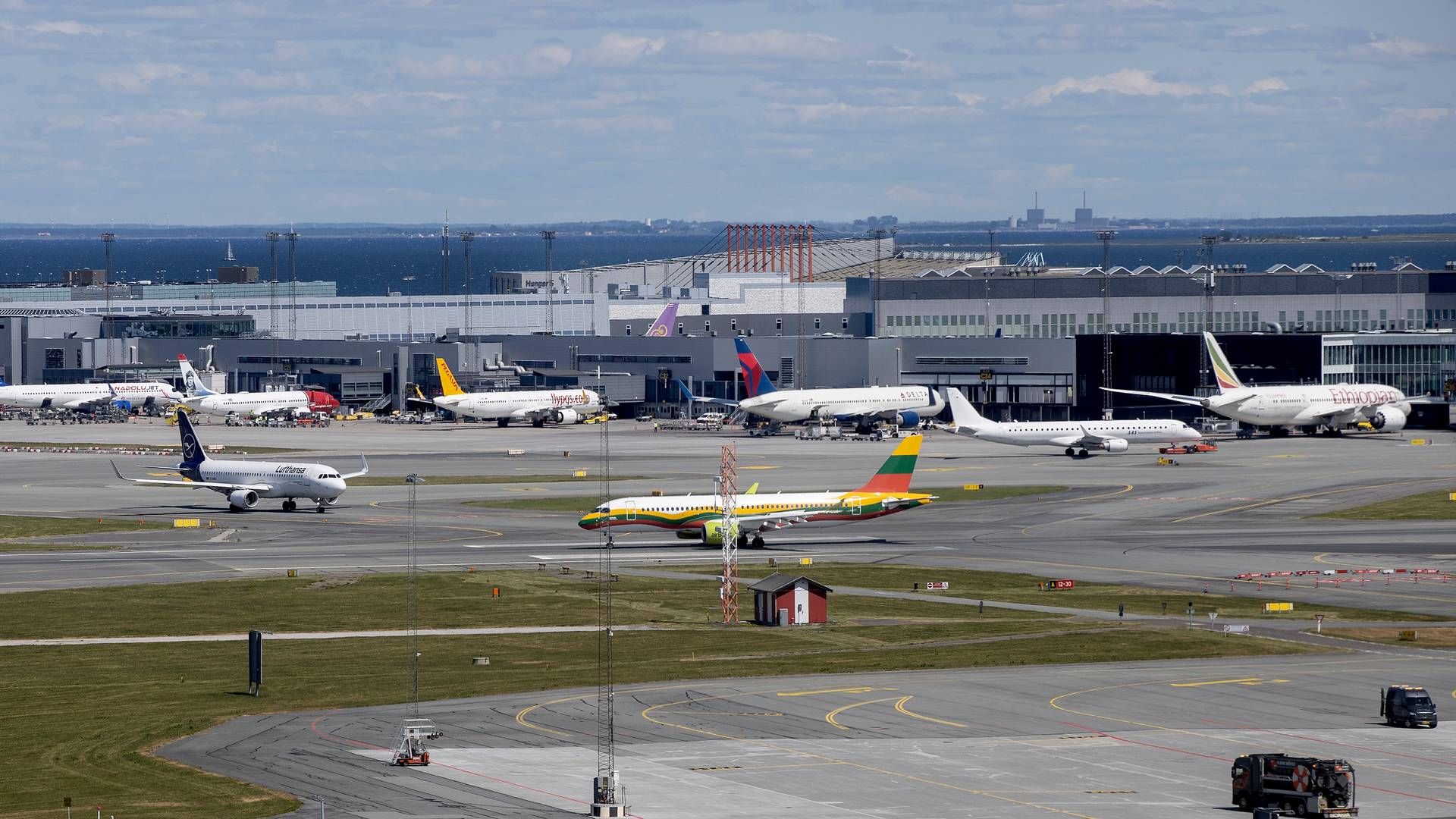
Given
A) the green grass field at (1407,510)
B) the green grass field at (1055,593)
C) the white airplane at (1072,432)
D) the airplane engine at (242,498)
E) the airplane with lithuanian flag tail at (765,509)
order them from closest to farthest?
the green grass field at (1055,593)
the airplane with lithuanian flag tail at (765,509)
the green grass field at (1407,510)
the airplane engine at (242,498)
the white airplane at (1072,432)

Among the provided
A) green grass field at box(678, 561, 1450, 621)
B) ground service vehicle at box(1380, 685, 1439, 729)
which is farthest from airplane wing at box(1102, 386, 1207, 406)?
ground service vehicle at box(1380, 685, 1439, 729)

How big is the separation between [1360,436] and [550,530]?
9092 cm

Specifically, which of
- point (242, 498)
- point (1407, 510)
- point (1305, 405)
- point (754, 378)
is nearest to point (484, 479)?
point (242, 498)

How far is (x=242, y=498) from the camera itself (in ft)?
421

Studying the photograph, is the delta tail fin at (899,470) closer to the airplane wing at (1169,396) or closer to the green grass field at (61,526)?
the green grass field at (61,526)

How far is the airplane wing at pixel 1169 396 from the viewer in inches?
6998

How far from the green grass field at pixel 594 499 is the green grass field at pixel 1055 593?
28624 mm

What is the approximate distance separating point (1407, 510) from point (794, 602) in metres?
57.0

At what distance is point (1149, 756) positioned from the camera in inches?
2227

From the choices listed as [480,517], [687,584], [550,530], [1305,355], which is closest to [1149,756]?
[687,584]

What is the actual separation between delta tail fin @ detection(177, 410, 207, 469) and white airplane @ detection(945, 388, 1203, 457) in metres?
64.2

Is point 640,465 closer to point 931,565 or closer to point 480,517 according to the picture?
point 480,517

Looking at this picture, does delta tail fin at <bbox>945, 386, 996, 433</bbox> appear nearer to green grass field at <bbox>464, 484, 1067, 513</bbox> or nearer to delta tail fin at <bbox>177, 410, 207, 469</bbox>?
green grass field at <bbox>464, 484, 1067, 513</bbox>

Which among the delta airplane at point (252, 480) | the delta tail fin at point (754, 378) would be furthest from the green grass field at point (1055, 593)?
the delta tail fin at point (754, 378)
